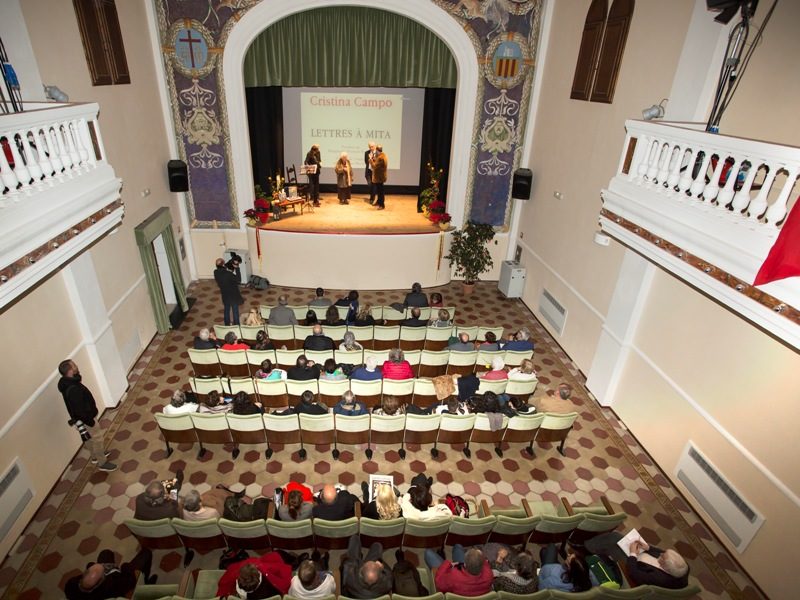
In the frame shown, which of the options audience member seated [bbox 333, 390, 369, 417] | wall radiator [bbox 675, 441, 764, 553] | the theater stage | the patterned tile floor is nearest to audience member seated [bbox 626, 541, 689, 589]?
the patterned tile floor

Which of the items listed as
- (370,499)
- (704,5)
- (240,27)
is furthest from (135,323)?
(704,5)

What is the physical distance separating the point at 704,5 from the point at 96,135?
7688 mm

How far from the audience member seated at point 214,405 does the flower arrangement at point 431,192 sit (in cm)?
751

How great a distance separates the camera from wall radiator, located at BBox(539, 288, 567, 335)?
8.97 metres

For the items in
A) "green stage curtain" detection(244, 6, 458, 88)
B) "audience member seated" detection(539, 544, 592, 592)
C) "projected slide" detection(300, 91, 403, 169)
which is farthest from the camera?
"projected slide" detection(300, 91, 403, 169)

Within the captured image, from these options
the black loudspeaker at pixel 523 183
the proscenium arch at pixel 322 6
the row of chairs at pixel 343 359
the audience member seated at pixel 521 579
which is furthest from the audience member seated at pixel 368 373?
the black loudspeaker at pixel 523 183

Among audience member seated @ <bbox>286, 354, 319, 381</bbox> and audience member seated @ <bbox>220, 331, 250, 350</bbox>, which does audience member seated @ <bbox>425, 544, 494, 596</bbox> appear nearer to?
audience member seated @ <bbox>286, 354, 319, 381</bbox>

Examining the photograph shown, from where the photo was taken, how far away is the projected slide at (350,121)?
465 inches

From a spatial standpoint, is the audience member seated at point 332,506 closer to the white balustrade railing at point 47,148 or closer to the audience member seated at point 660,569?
the audience member seated at point 660,569

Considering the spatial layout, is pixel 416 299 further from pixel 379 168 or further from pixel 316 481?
pixel 379 168

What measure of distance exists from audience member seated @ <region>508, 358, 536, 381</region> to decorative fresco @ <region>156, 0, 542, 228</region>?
5.56 m

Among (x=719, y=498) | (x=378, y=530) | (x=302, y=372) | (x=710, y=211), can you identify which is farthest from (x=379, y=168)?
(x=719, y=498)

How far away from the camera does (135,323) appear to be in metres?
7.90

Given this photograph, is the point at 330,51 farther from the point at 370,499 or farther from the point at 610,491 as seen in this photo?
the point at 610,491
